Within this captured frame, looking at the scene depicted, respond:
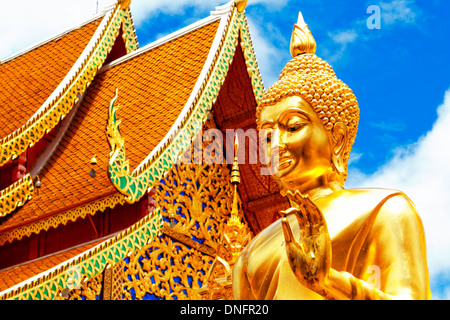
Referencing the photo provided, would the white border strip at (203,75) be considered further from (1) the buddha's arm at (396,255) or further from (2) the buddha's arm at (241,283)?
(1) the buddha's arm at (396,255)

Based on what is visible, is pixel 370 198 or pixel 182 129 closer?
pixel 370 198

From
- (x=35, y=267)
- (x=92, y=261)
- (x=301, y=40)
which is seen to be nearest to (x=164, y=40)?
(x=35, y=267)

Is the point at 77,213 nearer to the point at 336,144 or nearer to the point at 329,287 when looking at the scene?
the point at 336,144

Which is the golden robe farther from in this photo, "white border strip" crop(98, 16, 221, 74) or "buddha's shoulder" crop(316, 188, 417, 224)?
"white border strip" crop(98, 16, 221, 74)

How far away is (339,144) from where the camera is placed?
2.54 meters

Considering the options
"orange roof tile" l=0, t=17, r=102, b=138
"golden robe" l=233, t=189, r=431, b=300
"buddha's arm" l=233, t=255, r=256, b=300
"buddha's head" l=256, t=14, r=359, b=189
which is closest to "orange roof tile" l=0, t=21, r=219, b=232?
"orange roof tile" l=0, t=17, r=102, b=138

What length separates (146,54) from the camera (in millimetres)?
5133

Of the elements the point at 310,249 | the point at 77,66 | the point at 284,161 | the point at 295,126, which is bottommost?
the point at 310,249

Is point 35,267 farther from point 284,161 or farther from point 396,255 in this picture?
point 396,255

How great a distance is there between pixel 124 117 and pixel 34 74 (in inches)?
45.0

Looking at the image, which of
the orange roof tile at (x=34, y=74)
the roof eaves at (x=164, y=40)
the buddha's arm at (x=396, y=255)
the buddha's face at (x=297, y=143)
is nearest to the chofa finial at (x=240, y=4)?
the roof eaves at (x=164, y=40)

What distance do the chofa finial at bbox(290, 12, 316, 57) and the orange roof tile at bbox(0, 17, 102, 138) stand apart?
2.35m

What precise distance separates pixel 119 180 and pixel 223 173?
112 cm

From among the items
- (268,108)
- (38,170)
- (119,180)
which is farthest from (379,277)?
(38,170)
